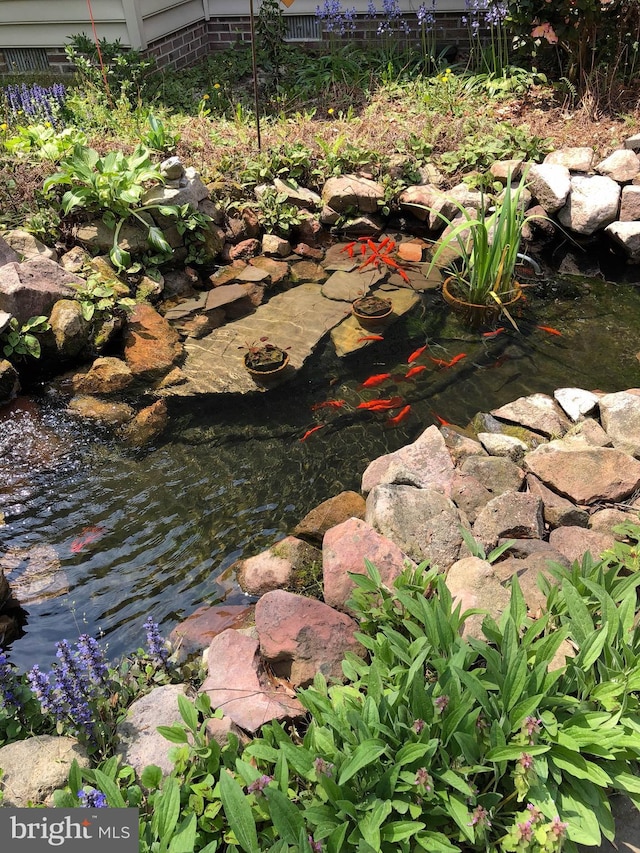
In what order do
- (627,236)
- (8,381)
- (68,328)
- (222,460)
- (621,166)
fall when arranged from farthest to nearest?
(621,166), (627,236), (68,328), (8,381), (222,460)

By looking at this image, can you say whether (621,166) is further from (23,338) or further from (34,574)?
(34,574)

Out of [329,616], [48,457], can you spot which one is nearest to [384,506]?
[329,616]

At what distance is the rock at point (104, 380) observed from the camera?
4336mm

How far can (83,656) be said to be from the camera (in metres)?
2.10

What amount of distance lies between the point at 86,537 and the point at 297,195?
3755mm

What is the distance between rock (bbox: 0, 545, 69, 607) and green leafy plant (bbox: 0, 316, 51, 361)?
157cm

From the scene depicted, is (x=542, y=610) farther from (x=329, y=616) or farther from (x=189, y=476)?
(x=189, y=476)

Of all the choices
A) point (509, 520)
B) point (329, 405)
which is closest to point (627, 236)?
point (329, 405)

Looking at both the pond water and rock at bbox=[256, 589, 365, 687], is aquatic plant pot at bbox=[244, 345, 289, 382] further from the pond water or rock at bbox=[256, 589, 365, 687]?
rock at bbox=[256, 589, 365, 687]

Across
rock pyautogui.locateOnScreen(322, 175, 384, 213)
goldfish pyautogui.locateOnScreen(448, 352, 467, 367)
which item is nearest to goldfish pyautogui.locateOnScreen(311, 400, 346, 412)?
goldfish pyautogui.locateOnScreen(448, 352, 467, 367)

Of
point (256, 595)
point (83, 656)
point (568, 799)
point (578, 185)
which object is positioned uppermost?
point (578, 185)

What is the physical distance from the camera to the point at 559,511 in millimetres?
3021

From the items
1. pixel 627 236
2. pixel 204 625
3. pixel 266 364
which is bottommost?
pixel 204 625

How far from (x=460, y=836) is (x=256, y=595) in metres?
1.51
